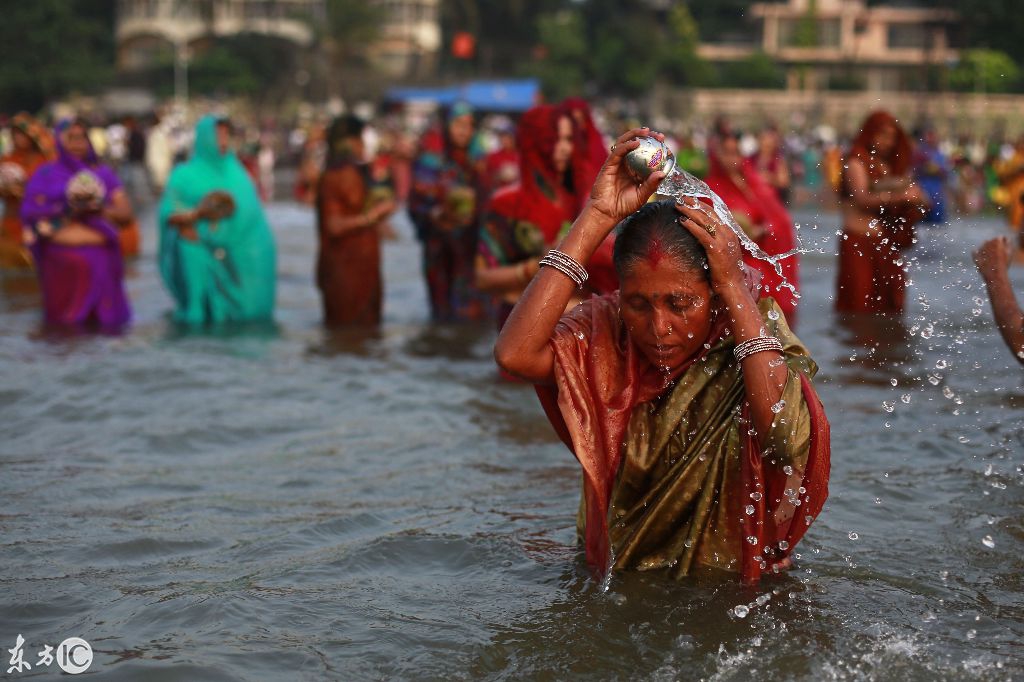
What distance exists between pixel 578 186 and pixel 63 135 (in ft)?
16.1

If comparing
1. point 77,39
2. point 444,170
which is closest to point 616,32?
point 77,39

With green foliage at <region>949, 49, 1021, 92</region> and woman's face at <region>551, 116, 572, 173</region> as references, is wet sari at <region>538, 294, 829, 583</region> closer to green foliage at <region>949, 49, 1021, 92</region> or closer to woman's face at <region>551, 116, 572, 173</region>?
woman's face at <region>551, 116, 572, 173</region>

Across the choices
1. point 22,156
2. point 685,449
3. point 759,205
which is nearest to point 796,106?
Result: point 22,156

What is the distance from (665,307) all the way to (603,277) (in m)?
3.00

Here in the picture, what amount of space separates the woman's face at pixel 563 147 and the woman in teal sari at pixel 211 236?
4.17m

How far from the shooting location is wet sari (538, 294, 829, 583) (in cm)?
367

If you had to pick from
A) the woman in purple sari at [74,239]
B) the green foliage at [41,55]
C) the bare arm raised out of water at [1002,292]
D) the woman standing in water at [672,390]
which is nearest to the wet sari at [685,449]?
the woman standing in water at [672,390]

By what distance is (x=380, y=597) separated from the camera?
4.28m

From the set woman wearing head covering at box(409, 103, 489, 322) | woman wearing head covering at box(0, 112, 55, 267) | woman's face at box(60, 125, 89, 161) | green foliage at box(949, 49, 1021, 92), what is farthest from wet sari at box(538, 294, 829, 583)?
green foliage at box(949, 49, 1021, 92)

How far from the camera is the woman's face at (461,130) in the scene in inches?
437

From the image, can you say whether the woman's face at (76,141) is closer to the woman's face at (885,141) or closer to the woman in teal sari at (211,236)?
the woman in teal sari at (211,236)

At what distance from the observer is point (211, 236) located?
10625mm

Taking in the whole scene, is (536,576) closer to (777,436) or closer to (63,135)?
(777,436)

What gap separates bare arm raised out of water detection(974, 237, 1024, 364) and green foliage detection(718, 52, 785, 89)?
213 feet
